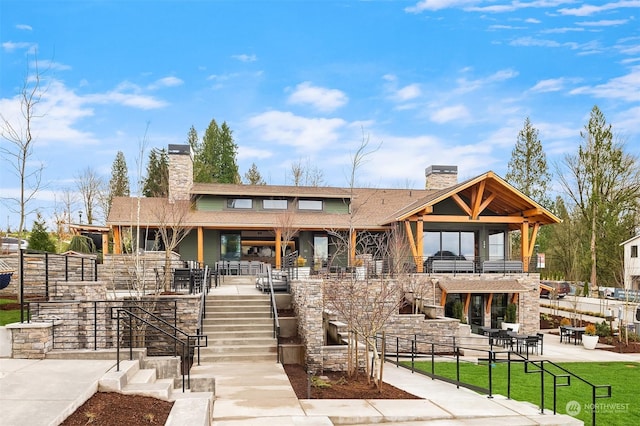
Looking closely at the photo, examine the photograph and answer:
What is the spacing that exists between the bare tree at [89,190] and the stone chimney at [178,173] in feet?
55.0

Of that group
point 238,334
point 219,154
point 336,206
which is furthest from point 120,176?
point 238,334

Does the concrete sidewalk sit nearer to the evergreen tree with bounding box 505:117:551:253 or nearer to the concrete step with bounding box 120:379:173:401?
the concrete step with bounding box 120:379:173:401

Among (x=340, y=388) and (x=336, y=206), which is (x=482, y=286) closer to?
(x=336, y=206)

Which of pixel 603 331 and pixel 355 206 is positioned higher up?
pixel 355 206

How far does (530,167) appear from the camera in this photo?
47.6 metres

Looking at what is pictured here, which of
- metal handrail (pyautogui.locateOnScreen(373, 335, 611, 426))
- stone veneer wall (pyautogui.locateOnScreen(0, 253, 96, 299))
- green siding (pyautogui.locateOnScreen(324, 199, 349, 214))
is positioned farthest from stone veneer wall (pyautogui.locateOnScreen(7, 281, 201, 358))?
green siding (pyautogui.locateOnScreen(324, 199, 349, 214))

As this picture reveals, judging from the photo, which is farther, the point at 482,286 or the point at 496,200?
the point at 496,200

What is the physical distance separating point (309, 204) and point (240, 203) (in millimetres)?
3892

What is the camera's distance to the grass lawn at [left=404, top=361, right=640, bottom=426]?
10094 mm

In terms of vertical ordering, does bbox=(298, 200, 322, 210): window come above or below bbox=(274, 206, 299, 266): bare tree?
above

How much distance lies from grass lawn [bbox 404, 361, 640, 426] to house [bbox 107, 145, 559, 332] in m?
6.83

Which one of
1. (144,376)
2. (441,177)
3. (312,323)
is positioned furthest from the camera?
(441,177)

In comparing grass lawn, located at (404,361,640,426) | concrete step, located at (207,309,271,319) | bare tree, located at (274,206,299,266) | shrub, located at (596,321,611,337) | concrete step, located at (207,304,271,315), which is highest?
bare tree, located at (274,206,299,266)

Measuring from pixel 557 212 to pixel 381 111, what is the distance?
2910 centimetres
